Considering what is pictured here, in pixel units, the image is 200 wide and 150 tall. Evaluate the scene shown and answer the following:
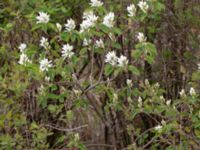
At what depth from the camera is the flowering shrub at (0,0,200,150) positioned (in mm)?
3576

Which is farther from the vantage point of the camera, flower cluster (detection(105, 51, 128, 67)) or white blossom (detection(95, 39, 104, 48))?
white blossom (detection(95, 39, 104, 48))

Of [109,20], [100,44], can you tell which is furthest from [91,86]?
[109,20]

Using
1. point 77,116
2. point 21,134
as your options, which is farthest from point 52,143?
point 21,134

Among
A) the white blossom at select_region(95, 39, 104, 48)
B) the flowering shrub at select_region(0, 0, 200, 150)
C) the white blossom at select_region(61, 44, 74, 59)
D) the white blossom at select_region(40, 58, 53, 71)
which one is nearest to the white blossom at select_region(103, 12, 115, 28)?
the flowering shrub at select_region(0, 0, 200, 150)

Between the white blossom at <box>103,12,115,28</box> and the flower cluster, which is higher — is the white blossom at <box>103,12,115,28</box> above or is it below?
above

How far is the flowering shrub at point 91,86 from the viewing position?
358cm

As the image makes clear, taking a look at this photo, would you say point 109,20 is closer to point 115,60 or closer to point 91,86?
point 115,60

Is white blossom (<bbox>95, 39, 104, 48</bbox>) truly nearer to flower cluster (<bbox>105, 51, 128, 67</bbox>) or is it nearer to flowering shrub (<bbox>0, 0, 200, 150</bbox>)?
flowering shrub (<bbox>0, 0, 200, 150</bbox>)

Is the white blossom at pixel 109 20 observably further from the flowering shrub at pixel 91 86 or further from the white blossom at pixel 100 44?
the white blossom at pixel 100 44

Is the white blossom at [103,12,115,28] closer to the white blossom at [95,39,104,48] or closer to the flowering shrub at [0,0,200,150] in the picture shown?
the flowering shrub at [0,0,200,150]

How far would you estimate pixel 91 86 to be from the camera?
3816 mm

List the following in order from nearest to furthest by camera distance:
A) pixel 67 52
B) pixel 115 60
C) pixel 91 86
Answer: pixel 115 60 < pixel 67 52 < pixel 91 86

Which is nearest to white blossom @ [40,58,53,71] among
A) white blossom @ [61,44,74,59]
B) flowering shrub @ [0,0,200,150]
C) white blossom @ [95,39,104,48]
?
flowering shrub @ [0,0,200,150]

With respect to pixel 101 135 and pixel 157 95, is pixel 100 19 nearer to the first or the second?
pixel 157 95
